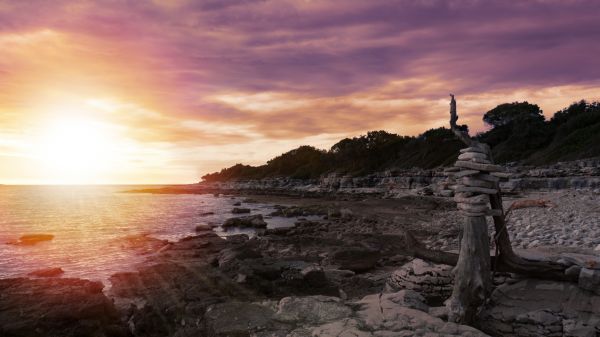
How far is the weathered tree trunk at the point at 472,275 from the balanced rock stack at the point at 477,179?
0.21 metres

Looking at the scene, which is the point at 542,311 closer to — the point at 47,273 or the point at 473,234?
the point at 473,234

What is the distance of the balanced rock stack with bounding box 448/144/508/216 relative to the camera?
6887 millimetres

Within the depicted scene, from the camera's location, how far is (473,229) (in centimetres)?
700

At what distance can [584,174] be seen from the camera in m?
30.5

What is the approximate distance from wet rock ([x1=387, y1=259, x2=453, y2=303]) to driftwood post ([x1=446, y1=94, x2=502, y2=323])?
1508mm

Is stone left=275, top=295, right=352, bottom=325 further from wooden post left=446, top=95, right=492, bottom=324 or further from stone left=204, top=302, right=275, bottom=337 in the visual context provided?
wooden post left=446, top=95, right=492, bottom=324

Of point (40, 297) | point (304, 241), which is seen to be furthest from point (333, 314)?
point (304, 241)

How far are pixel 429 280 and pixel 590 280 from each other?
309cm

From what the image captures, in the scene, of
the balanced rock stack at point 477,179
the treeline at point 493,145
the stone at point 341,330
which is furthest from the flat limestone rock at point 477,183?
the treeline at point 493,145

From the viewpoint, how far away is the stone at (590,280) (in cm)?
688

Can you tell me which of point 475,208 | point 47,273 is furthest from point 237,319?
point 47,273

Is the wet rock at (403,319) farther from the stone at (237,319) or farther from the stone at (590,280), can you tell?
the stone at (590,280)

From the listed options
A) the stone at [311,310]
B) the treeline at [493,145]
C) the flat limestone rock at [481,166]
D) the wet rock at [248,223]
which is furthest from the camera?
the treeline at [493,145]

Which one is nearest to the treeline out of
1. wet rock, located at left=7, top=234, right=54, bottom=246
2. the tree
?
the tree
